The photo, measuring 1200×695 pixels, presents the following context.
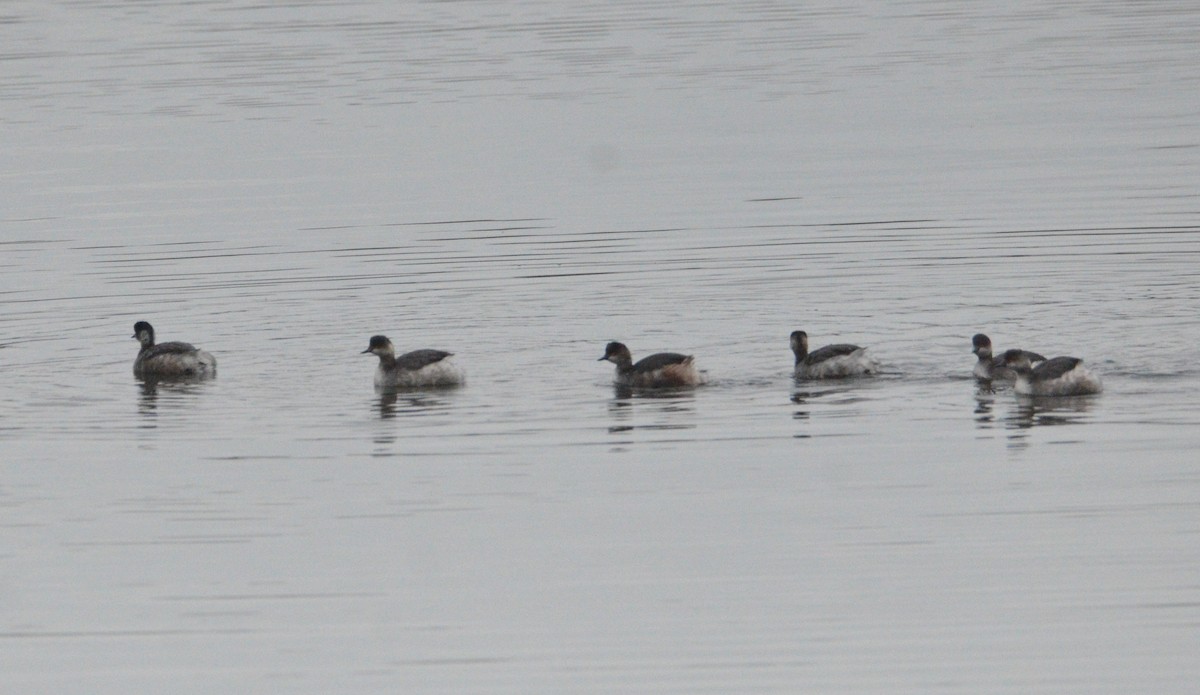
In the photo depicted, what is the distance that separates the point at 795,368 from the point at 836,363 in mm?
632

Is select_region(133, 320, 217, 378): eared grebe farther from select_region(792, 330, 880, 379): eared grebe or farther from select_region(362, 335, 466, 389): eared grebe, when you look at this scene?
select_region(792, 330, 880, 379): eared grebe

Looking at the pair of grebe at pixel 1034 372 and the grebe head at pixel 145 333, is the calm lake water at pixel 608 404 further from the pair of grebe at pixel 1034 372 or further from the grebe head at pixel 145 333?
the grebe head at pixel 145 333

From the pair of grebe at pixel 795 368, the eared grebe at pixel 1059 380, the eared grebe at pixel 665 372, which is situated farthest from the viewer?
the eared grebe at pixel 665 372

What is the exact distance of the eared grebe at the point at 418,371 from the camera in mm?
19438

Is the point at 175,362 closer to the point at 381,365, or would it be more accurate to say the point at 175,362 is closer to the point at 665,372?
the point at 381,365

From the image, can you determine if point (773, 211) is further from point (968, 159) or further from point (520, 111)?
point (520, 111)

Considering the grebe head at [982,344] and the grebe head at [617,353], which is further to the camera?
the grebe head at [617,353]

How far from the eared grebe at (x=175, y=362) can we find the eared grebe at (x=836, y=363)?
5.68m

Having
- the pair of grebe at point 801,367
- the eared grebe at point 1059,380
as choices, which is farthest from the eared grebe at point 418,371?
the eared grebe at point 1059,380

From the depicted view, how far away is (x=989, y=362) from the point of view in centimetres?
1889

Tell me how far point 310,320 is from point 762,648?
41.6 ft

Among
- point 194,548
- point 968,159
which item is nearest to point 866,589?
point 194,548

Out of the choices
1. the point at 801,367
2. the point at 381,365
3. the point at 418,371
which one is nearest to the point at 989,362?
the point at 801,367

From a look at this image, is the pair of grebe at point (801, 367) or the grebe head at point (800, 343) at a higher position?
the grebe head at point (800, 343)
